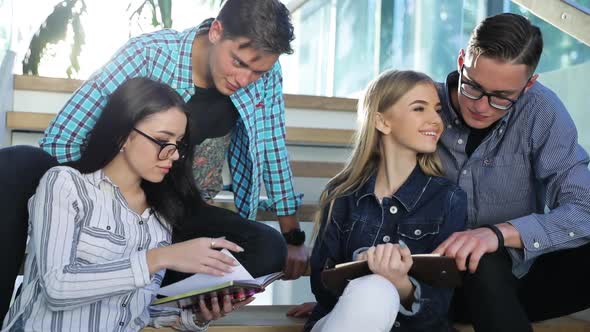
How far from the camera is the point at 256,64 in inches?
78.9

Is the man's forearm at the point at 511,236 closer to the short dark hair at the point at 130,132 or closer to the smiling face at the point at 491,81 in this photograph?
the smiling face at the point at 491,81

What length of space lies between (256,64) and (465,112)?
1.82 feet

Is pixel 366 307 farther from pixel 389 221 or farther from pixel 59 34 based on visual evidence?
pixel 59 34

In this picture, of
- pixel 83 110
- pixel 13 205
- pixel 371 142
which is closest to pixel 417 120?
pixel 371 142

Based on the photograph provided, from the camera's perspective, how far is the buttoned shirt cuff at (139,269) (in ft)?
5.30

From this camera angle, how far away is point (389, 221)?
1.93 metres

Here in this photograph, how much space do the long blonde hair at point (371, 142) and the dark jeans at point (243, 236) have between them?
151 millimetres

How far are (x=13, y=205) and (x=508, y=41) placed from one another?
4.09 feet

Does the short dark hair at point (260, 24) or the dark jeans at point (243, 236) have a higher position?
the short dark hair at point (260, 24)

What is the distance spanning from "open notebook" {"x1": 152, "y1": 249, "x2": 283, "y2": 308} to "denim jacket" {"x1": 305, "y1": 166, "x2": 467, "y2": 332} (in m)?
0.24

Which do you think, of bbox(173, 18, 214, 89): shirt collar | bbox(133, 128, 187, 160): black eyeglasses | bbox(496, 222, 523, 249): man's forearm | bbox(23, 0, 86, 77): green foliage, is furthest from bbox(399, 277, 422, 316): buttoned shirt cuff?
bbox(23, 0, 86, 77): green foliage

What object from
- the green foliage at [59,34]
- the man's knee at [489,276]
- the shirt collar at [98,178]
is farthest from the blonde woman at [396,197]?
the green foliage at [59,34]

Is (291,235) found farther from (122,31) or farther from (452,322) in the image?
(122,31)

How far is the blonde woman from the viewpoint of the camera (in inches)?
70.4
